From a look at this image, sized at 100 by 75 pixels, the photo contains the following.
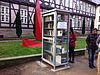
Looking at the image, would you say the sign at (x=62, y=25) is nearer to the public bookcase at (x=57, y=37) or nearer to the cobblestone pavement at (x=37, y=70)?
the public bookcase at (x=57, y=37)

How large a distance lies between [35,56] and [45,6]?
16742mm

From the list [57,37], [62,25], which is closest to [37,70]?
[57,37]

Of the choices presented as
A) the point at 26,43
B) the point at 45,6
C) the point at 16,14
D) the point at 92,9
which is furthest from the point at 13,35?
the point at 92,9

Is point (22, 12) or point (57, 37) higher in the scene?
point (22, 12)

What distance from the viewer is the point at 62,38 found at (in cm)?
692

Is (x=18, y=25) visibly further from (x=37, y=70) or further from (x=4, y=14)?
(x=37, y=70)

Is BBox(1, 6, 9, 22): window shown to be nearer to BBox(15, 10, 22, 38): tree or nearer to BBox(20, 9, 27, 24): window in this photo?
BBox(15, 10, 22, 38): tree

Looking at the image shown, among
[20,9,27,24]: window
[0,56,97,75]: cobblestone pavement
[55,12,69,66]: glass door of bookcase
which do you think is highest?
[20,9,27,24]: window

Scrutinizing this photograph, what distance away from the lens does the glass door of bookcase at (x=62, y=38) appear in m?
6.73

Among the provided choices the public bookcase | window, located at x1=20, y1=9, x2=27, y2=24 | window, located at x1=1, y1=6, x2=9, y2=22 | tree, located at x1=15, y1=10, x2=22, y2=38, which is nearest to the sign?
the public bookcase

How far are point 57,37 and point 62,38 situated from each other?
31cm

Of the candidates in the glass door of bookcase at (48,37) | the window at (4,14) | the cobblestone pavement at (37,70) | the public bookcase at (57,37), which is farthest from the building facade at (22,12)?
the public bookcase at (57,37)

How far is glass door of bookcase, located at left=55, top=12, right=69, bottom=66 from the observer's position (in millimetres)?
6734

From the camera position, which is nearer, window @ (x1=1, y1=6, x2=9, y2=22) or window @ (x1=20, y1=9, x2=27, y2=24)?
window @ (x1=1, y1=6, x2=9, y2=22)
